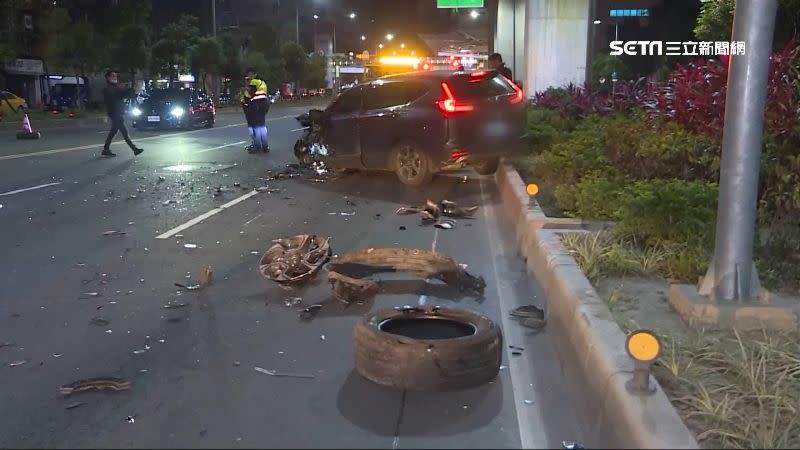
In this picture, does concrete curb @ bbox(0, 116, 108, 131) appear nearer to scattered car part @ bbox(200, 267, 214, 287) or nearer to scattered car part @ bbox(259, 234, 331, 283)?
scattered car part @ bbox(200, 267, 214, 287)

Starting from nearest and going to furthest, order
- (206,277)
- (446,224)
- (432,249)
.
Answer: (206,277), (432,249), (446,224)

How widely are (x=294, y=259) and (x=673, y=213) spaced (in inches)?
130

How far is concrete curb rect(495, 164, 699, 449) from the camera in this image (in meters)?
3.21

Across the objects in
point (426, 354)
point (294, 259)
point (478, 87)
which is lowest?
point (294, 259)

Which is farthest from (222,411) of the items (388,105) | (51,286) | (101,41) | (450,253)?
(101,41)

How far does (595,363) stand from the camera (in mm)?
4082

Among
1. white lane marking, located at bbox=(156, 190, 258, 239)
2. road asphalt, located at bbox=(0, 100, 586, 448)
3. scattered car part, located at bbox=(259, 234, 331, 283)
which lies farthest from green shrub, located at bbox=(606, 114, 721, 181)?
white lane marking, located at bbox=(156, 190, 258, 239)

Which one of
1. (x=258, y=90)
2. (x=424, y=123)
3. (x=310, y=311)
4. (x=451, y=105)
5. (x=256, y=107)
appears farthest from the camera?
(x=258, y=90)

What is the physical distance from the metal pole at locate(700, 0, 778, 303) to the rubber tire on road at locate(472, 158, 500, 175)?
835cm

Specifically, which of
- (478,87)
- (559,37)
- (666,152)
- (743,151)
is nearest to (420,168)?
(478,87)

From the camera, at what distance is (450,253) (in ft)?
26.3

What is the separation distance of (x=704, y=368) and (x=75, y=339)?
4.14m

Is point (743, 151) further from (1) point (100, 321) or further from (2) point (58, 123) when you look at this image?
(2) point (58, 123)

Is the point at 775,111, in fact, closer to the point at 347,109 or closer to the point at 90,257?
the point at 90,257
